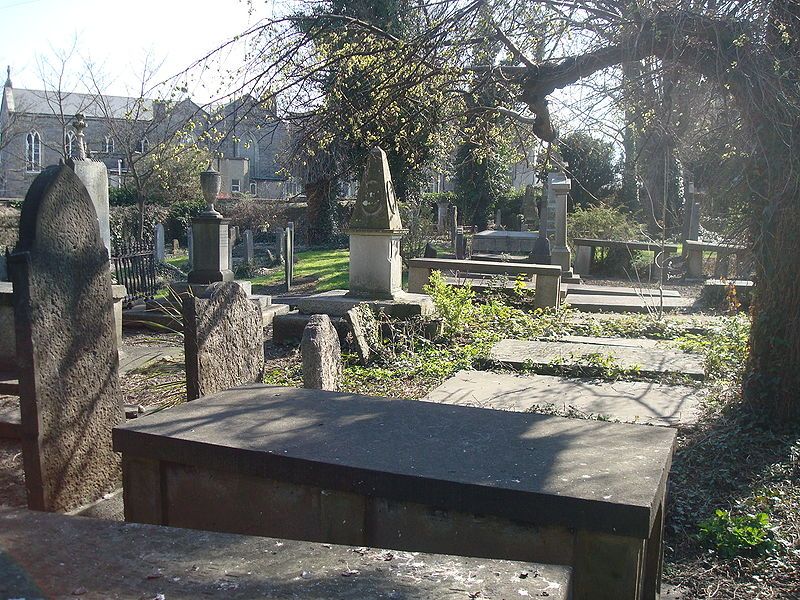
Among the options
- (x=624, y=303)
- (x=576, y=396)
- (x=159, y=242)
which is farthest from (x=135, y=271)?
(x=159, y=242)

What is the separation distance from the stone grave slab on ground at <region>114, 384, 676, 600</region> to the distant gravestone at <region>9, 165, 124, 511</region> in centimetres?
44

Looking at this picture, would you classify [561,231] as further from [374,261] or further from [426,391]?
[426,391]

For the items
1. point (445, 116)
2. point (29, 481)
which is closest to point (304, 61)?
point (445, 116)

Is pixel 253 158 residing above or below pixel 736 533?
above

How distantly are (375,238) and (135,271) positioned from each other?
6380 mm

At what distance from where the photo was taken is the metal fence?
1416 cm

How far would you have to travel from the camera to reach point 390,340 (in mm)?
9211

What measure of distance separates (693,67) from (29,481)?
5.47m

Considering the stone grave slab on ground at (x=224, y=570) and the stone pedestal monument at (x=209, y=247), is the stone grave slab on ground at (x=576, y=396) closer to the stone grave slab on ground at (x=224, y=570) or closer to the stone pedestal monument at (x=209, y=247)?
the stone grave slab on ground at (x=224, y=570)

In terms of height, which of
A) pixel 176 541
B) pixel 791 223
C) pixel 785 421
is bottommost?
pixel 785 421

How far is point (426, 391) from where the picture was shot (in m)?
7.01

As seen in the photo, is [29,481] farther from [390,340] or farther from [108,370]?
[390,340]

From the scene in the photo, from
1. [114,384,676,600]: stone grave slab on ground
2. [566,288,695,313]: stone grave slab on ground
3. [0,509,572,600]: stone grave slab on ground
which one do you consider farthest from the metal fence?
[0,509,572,600]: stone grave slab on ground

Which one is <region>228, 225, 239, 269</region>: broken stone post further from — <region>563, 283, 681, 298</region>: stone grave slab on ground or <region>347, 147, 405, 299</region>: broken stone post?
<region>563, 283, 681, 298</region>: stone grave slab on ground
